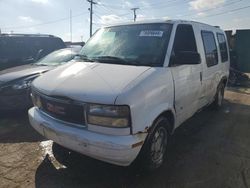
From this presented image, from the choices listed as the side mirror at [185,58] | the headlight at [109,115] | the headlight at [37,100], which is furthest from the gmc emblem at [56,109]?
the side mirror at [185,58]

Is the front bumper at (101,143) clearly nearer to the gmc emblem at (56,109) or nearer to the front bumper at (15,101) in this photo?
the gmc emblem at (56,109)

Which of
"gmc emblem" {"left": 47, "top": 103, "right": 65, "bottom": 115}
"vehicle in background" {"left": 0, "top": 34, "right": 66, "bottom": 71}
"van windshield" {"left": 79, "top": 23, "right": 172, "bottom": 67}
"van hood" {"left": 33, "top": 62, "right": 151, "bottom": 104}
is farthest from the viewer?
"vehicle in background" {"left": 0, "top": 34, "right": 66, "bottom": 71}

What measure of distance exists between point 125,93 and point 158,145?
3.51ft

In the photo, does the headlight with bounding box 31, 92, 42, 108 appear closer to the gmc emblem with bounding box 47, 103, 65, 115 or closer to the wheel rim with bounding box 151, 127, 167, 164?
the gmc emblem with bounding box 47, 103, 65, 115

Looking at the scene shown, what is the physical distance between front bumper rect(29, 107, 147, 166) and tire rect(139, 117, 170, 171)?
0.22 metres

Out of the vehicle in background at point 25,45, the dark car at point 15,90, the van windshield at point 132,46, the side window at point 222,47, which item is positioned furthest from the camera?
the vehicle in background at point 25,45

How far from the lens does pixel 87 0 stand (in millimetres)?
35312

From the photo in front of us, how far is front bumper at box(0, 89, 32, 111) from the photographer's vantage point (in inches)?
213

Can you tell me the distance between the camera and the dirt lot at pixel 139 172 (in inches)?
129

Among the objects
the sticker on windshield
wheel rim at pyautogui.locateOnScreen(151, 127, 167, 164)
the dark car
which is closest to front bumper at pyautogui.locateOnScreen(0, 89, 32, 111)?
the dark car

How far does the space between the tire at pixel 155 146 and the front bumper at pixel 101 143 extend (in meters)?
0.22

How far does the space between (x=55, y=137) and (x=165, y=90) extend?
1513mm

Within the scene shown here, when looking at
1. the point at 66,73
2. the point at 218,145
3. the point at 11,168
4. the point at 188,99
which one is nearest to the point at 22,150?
the point at 11,168

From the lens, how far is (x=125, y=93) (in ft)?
9.05
